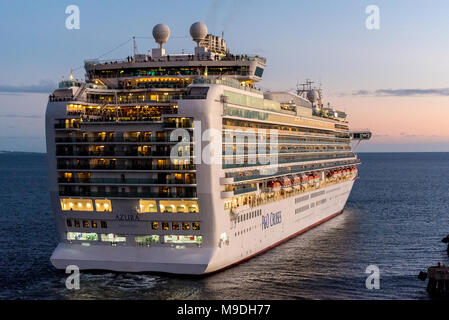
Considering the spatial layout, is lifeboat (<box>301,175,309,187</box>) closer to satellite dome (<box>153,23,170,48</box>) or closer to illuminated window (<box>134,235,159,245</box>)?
satellite dome (<box>153,23,170,48</box>)

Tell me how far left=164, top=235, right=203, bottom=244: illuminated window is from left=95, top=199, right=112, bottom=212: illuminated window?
16.4 ft

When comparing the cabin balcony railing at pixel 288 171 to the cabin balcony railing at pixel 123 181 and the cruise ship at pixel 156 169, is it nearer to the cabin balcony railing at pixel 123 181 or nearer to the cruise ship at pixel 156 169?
the cruise ship at pixel 156 169

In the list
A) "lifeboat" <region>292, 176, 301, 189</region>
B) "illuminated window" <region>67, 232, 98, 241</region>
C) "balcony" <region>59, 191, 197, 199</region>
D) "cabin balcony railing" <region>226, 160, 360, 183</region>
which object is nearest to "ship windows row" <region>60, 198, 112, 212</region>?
"balcony" <region>59, 191, 197, 199</region>

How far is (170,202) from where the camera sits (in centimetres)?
4675

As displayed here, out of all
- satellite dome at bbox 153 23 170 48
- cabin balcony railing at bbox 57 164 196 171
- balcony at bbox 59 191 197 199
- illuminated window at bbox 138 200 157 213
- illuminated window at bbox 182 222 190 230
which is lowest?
illuminated window at bbox 182 222 190 230

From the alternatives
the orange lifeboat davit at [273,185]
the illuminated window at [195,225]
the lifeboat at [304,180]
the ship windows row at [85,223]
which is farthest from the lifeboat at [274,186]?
the ship windows row at [85,223]

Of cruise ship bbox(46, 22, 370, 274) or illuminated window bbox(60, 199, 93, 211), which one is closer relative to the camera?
cruise ship bbox(46, 22, 370, 274)

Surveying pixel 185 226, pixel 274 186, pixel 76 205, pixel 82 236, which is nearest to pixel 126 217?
pixel 82 236

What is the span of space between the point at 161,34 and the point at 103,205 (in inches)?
716

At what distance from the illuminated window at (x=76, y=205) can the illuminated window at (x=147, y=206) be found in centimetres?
406

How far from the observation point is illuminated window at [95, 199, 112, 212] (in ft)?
157

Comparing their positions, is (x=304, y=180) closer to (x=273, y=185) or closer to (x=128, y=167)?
(x=273, y=185)

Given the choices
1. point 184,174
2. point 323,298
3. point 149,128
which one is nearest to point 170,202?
point 184,174

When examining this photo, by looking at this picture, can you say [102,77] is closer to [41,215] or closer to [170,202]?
[170,202]
